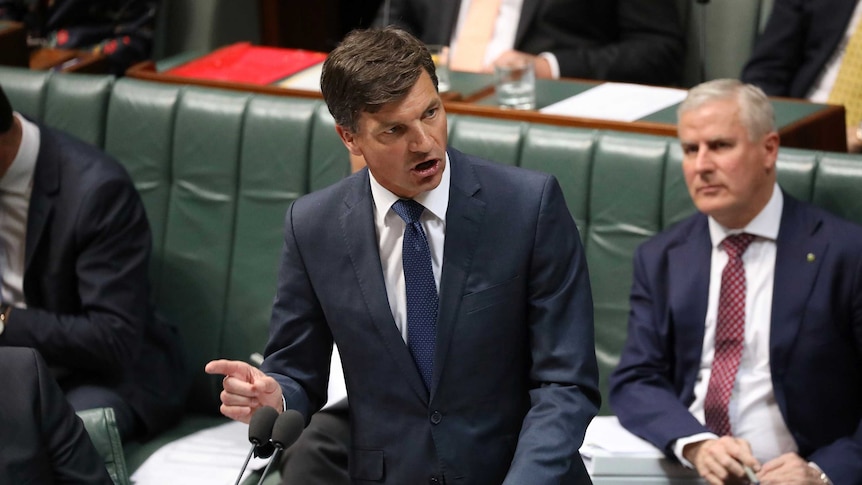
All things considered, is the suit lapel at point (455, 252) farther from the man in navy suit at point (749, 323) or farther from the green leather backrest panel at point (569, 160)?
the green leather backrest panel at point (569, 160)

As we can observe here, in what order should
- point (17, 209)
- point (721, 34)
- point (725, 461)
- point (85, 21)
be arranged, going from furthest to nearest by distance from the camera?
point (85, 21) < point (721, 34) < point (17, 209) < point (725, 461)

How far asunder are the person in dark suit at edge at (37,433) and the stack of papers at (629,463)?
0.96 m

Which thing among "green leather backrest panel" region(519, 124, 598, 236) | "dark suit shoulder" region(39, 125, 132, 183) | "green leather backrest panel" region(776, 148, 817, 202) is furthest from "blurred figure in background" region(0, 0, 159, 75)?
"green leather backrest panel" region(776, 148, 817, 202)

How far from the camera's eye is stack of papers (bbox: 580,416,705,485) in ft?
9.13

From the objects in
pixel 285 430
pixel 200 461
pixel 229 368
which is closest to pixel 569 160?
pixel 200 461

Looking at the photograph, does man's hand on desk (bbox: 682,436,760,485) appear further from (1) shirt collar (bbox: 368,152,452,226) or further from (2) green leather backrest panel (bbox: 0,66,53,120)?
(2) green leather backrest panel (bbox: 0,66,53,120)

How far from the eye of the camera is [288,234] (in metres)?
2.22

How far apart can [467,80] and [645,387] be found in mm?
1259

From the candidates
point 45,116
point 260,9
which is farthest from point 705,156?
point 260,9

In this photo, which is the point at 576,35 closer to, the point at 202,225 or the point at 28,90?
the point at 202,225

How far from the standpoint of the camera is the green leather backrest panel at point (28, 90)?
3723mm

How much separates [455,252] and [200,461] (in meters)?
1.27

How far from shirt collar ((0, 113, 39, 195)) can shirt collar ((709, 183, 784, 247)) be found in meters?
1.57

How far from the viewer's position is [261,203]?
349 centimetres
